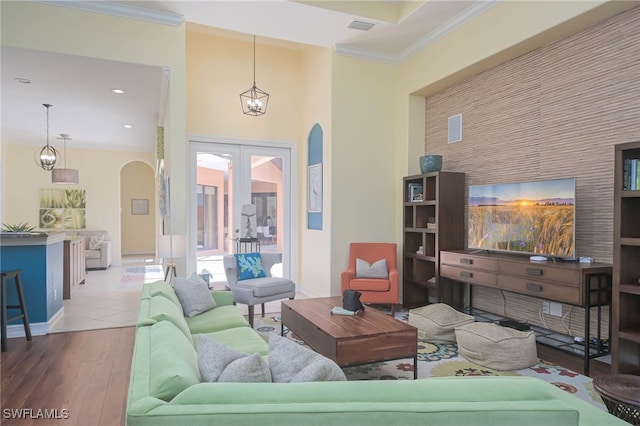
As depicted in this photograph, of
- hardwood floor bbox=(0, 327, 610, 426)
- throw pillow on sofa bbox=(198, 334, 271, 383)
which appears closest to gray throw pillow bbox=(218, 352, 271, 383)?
throw pillow on sofa bbox=(198, 334, 271, 383)

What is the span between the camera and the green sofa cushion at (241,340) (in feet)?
8.14

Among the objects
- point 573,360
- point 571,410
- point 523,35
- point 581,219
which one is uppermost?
point 523,35

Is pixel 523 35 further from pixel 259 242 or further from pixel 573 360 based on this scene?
pixel 259 242

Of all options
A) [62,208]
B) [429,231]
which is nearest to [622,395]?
[429,231]

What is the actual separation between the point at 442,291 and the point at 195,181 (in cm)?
381

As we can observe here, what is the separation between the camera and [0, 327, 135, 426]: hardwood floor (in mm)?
2506

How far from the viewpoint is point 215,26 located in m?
4.93

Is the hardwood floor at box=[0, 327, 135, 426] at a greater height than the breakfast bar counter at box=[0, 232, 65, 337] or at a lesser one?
lesser

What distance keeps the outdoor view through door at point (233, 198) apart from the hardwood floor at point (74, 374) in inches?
82.2

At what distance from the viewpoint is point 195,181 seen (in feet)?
19.4

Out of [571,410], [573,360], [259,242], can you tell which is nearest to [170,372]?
[571,410]

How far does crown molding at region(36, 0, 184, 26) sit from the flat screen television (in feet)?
12.9

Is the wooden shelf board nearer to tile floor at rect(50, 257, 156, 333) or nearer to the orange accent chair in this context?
the orange accent chair

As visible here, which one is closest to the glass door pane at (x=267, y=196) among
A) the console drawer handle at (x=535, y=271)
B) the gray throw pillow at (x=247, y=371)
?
the console drawer handle at (x=535, y=271)
